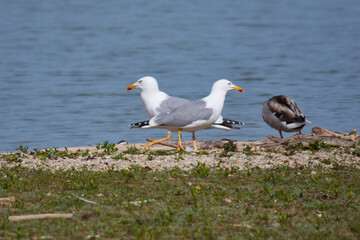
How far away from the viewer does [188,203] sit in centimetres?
830

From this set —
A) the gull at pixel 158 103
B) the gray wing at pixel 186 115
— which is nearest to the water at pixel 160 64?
the gull at pixel 158 103

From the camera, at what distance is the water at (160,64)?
18.3 meters

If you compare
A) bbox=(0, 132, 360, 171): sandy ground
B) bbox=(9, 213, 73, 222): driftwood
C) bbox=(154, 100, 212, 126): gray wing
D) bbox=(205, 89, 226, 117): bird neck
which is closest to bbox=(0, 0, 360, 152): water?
bbox=(205, 89, 226, 117): bird neck

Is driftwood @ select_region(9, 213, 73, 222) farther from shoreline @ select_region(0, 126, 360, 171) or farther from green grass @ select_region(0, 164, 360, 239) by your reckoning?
shoreline @ select_region(0, 126, 360, 171)

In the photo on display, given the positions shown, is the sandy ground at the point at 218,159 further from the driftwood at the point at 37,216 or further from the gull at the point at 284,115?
the driftwood at the point at 37,216

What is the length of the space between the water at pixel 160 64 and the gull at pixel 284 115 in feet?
7.18

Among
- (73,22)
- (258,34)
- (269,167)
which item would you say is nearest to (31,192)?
(269,167)

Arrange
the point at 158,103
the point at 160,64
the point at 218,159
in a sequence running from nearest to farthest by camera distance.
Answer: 1. the point at 218,159
2. the point at 158,103
3. the point at 160,64

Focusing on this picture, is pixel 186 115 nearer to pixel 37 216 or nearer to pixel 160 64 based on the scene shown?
pixel 37 216

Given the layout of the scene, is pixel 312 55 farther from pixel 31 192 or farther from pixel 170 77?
pixel 31 192

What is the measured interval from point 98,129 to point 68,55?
1572 cm

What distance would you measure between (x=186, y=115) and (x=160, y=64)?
1781 cm

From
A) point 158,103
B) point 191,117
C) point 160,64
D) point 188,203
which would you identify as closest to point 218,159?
point 191,117

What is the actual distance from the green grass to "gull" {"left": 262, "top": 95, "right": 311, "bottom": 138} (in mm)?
3644
